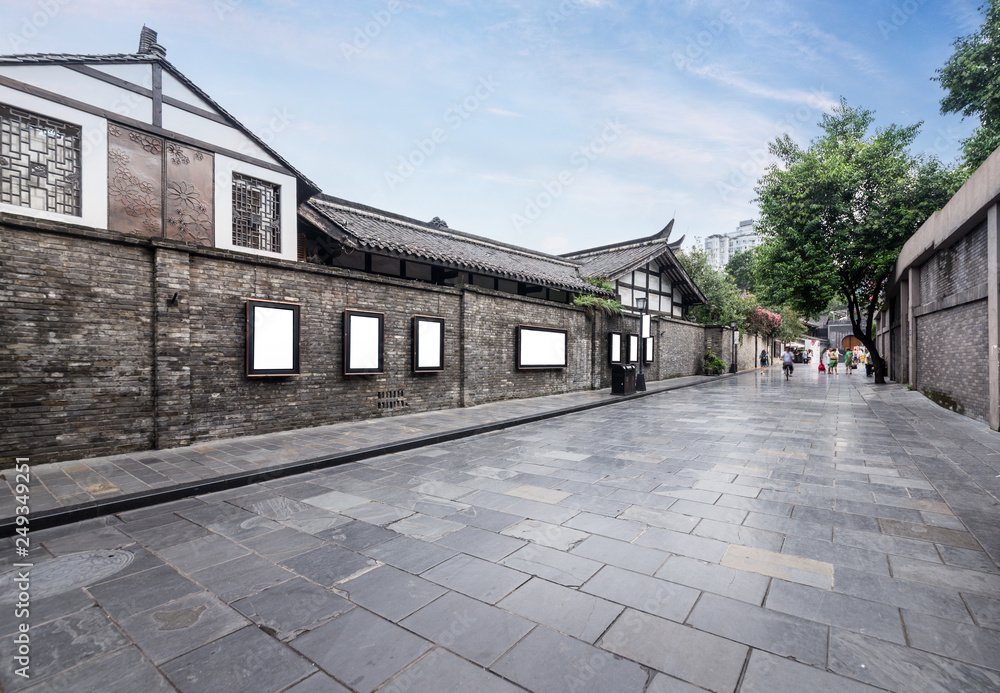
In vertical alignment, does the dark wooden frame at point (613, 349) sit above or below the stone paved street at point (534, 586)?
above

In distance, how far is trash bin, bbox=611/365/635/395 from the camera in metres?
14.5

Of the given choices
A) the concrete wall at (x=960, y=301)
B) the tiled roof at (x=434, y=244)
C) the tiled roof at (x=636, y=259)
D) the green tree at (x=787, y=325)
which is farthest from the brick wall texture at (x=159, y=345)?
the green tree at (x=787, y=325)

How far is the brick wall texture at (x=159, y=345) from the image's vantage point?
558cm

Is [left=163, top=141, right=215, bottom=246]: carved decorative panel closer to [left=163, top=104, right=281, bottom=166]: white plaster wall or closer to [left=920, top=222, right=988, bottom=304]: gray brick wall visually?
[left=163, top=104, right=281, bottom=166]: white plaster wall

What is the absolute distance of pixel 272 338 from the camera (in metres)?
7.66

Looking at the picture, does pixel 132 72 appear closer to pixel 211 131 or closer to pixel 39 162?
pixel 211 131

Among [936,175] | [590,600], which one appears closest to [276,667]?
[590,600]

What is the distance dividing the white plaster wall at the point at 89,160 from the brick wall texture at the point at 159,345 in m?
1.98

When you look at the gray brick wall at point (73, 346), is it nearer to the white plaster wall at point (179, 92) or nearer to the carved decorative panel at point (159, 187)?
the carved decorative panel at point (159, 187)

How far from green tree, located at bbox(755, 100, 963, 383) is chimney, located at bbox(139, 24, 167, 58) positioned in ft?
66.6

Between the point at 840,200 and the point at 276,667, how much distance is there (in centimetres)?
2189

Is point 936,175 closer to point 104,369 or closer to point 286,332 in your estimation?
point 286,332

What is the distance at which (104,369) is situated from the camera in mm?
6082

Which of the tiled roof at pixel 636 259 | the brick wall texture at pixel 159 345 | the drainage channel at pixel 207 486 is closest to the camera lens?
the drainage channel at pixel 207 486
